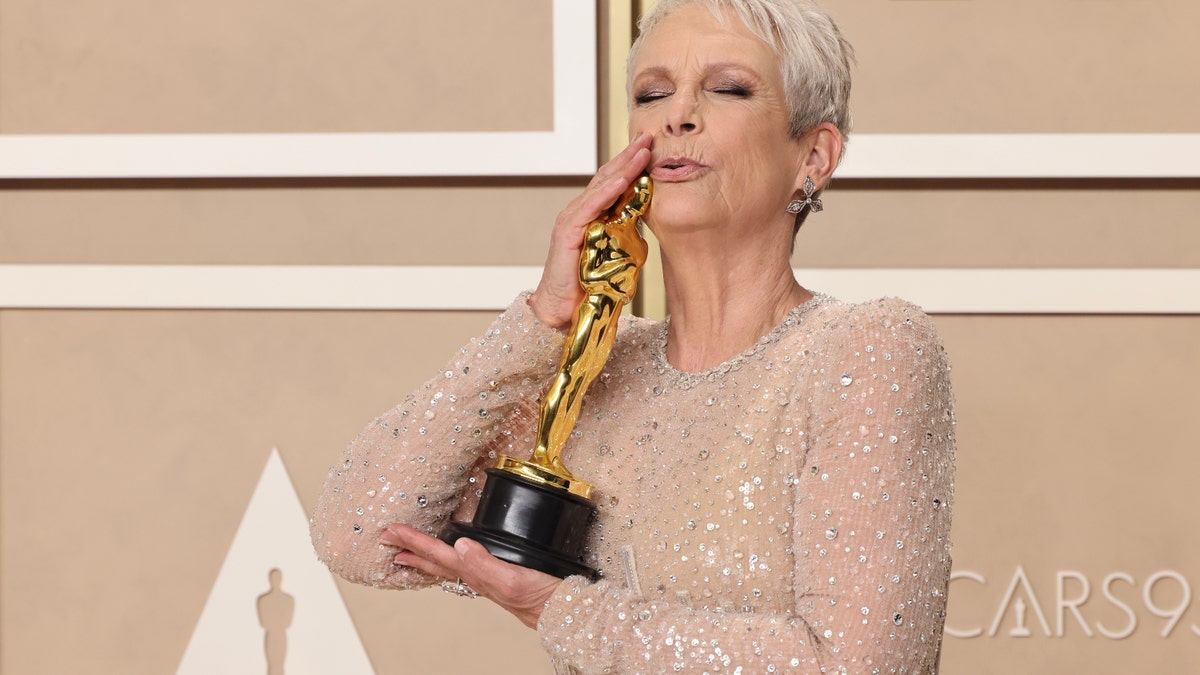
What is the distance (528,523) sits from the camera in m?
1.28

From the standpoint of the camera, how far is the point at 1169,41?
2.26 metres

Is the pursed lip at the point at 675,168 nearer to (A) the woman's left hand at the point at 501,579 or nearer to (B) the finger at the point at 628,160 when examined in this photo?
(B) the finger at the point at 628,160

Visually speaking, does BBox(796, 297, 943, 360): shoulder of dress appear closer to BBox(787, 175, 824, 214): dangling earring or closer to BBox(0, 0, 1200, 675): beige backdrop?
BBox(787, 175, 824, 214): dangling earring

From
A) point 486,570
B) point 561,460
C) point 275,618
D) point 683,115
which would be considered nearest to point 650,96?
point 683,115

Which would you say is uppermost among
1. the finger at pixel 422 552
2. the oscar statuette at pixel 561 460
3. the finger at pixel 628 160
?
the finger at pixel 628 160

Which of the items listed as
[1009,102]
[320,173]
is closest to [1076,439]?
[1009,102]

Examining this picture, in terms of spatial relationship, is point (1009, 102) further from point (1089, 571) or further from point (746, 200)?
point (746, 200)

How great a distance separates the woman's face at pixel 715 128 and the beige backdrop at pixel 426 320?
3.06 ft

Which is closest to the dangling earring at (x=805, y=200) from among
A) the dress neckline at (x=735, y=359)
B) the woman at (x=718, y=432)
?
the woman at (x=718, y=432)

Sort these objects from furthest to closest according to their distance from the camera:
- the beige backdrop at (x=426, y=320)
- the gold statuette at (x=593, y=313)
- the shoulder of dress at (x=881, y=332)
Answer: the beige backdrop at (x=426, y=320)
the gold statuette at (x=593, y=313)
the shoulder of dress at (x=881, y=332)

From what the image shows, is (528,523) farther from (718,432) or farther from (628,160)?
(628,160)

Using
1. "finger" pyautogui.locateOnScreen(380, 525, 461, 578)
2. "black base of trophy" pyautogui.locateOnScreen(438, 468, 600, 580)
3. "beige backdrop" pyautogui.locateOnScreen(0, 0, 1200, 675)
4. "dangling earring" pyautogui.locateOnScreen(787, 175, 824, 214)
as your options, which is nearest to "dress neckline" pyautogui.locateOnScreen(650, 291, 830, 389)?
"dangling earring" pyautogui.locateOnScreen(787, 175, 824, 214)

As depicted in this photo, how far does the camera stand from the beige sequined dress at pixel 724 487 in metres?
1.13

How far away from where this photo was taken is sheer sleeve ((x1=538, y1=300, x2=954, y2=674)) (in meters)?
1.11
